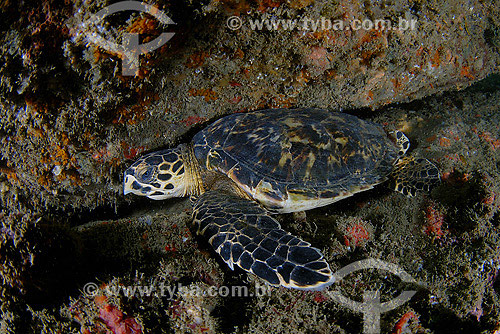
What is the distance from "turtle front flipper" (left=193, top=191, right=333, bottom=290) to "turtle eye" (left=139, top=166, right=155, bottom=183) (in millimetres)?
872

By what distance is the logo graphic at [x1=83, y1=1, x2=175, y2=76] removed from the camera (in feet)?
4.99

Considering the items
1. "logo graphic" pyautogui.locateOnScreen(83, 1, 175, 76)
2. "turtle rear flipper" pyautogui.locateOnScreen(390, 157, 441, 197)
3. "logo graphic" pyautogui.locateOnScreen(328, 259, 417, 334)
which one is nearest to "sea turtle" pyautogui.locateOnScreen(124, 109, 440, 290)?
"turtle rear flipper" pyautogui.locateOnScreen(390, 157, 441, 197)

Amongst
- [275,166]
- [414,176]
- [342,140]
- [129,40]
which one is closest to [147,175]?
[275,166]

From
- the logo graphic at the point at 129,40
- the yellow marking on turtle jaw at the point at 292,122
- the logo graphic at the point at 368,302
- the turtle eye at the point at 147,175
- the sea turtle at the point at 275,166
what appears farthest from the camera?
the turtle eye at the point at 147,175

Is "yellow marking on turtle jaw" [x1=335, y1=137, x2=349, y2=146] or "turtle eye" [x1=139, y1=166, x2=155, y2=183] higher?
"yellow marking on turtle jaw" [x1=335, y1=137, x2=349, y2=146]

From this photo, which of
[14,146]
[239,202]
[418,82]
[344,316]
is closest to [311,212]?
[239,202]

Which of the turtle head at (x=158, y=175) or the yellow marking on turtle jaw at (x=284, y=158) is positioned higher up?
the yellow marking on turtle jaw at (x=284, y=158)

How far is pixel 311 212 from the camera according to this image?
2986 mm

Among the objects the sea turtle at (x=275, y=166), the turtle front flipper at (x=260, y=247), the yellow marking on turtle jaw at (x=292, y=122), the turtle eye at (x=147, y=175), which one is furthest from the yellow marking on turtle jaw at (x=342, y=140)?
the turtle eye at (x=147, y=175)

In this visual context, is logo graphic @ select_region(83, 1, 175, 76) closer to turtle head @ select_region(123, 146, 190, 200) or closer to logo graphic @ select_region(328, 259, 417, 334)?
turtle head @ select_region(123, 146, 190, 200)

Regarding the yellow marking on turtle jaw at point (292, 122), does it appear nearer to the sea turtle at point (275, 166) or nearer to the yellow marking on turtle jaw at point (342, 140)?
the sea turtle at point (275, 166)

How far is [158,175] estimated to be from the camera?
3.12 meters

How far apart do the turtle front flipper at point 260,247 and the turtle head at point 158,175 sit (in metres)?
0.88

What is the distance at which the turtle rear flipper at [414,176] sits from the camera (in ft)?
8.84
